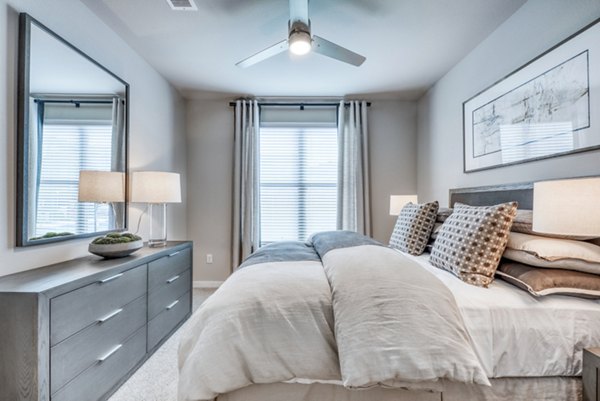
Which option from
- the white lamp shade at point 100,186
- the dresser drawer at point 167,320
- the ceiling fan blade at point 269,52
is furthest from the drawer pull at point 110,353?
the ceiling fan blade at point 269,52

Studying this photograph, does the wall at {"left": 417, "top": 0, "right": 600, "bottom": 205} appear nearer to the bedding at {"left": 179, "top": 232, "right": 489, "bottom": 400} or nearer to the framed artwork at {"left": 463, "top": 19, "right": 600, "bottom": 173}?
the framed artwork at {"left": 463, "top": 19, "right": 600, "bottom": 173}

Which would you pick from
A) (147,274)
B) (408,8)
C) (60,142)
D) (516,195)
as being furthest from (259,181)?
(516,195)

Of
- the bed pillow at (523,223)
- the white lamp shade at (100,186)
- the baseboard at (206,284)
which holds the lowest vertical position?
the baseboard at (206,284)

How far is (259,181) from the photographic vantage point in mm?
3758

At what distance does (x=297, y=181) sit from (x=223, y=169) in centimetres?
103

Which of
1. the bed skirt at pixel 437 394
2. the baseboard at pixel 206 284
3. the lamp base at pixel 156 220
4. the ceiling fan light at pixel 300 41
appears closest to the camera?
the bed skirt at pixel 437 394

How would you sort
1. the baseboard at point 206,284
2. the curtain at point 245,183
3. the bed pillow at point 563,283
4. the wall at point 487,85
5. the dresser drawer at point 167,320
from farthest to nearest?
the baseboard at point 206,284 < the curtain at point 245,183 < the dresser drawer at point 167,320 < the wall at point 487,85 < the bed pillow at point 563,283

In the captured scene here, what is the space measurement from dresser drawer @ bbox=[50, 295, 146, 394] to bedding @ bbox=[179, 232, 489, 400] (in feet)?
2.20

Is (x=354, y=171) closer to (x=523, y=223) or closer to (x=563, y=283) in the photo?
(x=523, y=223)

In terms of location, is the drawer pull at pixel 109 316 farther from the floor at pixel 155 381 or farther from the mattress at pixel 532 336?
the mattress at pixel 532 336

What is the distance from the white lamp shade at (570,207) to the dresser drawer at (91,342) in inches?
92.5

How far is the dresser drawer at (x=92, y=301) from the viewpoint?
1.30m

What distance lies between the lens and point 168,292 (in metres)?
2.32

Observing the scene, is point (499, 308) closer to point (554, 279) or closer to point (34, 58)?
point (554, 279)
